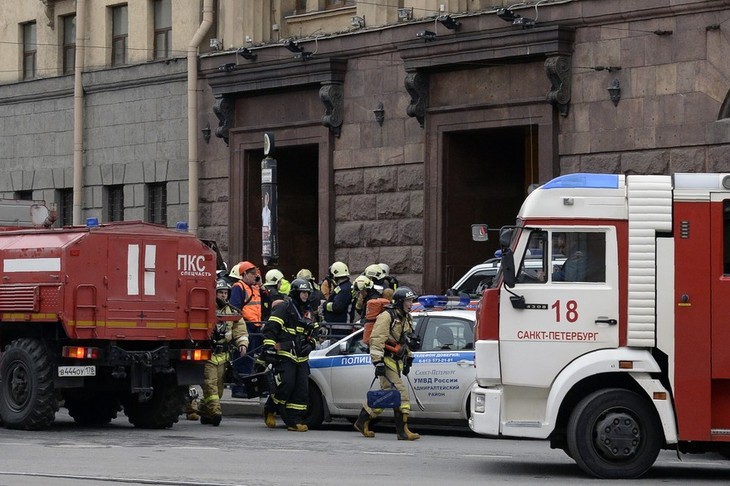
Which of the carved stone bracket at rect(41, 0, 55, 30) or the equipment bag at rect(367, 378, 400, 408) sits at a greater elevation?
the carved stone bracket at rect(41, 0, 55, 30)

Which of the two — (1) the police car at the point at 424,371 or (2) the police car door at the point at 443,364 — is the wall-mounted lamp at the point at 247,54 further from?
(2) the police car door at the point at 443,364

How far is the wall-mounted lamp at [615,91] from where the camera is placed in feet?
85.6

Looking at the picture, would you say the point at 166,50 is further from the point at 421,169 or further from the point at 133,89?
the point at 421,169

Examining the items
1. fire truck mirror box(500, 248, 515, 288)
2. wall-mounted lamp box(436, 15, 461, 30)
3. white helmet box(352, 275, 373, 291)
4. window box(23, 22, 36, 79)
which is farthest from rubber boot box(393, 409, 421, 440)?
window box(23, 22, 36, 79)

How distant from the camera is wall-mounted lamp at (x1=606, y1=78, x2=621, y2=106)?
85.6ft

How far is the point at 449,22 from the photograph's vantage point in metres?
28.3

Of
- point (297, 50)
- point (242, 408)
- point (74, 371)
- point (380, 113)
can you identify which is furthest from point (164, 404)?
point (297, 50)

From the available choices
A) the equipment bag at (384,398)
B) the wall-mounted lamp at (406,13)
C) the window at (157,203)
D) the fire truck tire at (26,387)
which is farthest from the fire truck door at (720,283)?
the window at (157,203)

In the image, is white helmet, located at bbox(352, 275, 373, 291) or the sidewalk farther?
white helmet, located at bbox(352, 275, 373, 291)

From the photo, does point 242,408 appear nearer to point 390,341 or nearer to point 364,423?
point 364,423

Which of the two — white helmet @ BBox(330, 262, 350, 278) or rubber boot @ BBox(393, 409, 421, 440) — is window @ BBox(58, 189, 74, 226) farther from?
rubber boot @ BBox(393, 409, 421, 440)

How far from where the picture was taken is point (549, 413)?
47.6ft

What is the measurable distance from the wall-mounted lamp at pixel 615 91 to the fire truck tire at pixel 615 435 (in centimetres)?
1231

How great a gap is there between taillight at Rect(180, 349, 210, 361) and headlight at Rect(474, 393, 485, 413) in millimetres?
5506
